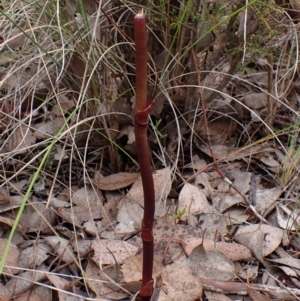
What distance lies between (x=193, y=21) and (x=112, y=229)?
0.70m

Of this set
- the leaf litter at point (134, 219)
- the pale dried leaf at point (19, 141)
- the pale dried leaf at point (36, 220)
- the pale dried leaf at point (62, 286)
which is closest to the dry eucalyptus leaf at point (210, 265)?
the leaf litter at point (134, 219)

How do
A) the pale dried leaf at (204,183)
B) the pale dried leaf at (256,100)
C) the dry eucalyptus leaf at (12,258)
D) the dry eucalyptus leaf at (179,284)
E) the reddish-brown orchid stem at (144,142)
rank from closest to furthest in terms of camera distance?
the reddish-brown orchid stem at (144,142) < the dry eucalyptus leaf at (179,284) < the dry eucalyptus leaf at (12,258) < the pale dried leaf at (204,183) < the pale dried leaf at (256,100)

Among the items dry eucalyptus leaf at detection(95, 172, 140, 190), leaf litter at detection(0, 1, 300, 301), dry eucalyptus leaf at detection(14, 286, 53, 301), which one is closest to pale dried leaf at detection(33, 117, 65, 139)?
leaf litter at detection(0, 1, 300, 301)

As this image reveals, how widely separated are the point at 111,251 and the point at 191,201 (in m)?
0.32

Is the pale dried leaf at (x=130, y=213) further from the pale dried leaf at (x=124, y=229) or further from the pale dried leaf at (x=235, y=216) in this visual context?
the pale dried leaf at (x=235, y=216)

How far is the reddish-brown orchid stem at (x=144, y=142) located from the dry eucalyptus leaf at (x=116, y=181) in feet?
1.62

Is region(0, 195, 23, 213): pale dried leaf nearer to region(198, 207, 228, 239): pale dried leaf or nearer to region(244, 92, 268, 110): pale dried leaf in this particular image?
region(198, 207, 228, 239): pale dried leaf

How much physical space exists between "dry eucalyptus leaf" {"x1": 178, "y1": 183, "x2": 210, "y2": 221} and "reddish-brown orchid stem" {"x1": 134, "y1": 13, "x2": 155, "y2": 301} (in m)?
0.39

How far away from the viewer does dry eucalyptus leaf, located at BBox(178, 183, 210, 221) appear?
1.69m

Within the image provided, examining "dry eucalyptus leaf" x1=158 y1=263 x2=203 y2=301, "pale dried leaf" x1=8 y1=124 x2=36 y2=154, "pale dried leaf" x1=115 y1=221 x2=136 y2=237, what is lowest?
"pale dried leaf" x1=115 y1=221 x2=136 y2=237

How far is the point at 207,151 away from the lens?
1.90m

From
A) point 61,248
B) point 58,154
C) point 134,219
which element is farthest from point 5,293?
point 58,154

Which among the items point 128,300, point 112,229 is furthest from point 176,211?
point 128,300

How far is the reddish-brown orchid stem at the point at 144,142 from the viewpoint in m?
0.93
